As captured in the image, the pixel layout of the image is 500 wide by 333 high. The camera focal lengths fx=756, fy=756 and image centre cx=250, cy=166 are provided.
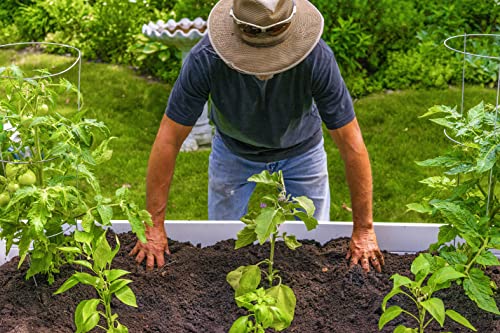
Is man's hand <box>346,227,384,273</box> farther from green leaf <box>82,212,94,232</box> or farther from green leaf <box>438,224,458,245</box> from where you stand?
green leaf <box>82,212,94,232</box>

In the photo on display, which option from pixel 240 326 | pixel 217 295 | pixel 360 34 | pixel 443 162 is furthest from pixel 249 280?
pixel 360 34

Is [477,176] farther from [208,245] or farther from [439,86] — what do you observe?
[439,86]

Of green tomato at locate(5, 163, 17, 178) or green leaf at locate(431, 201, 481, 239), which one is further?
green tomato at locate(5, 163, 17, 178)

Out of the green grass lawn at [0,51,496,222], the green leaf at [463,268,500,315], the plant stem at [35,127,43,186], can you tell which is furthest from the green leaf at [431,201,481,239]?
the green grass lawn at [0,51,496,222]

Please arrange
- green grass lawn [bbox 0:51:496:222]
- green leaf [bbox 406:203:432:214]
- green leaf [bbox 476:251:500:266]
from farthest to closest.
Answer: green grass lawn [bbox 0:51:496:222]
green leaf [bbox 406:203:432:214]
green leaf [bbox 476:251:500:266]

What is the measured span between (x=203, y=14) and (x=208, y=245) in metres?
3.27

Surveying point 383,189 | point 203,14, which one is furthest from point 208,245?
point 203,14

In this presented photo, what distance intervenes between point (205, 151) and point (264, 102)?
2.45 m

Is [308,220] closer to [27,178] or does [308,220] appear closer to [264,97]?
[264,97]

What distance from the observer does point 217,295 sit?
265 cm

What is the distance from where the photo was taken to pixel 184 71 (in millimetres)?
2723

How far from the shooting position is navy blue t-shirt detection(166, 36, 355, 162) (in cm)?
270

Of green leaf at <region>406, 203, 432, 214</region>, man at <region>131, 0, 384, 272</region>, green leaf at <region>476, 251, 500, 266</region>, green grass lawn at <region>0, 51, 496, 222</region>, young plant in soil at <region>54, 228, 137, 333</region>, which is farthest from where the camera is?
green grass lawn at <region>0, 51, 496, 222</region>

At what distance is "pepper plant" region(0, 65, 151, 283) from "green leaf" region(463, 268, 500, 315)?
1015mm
